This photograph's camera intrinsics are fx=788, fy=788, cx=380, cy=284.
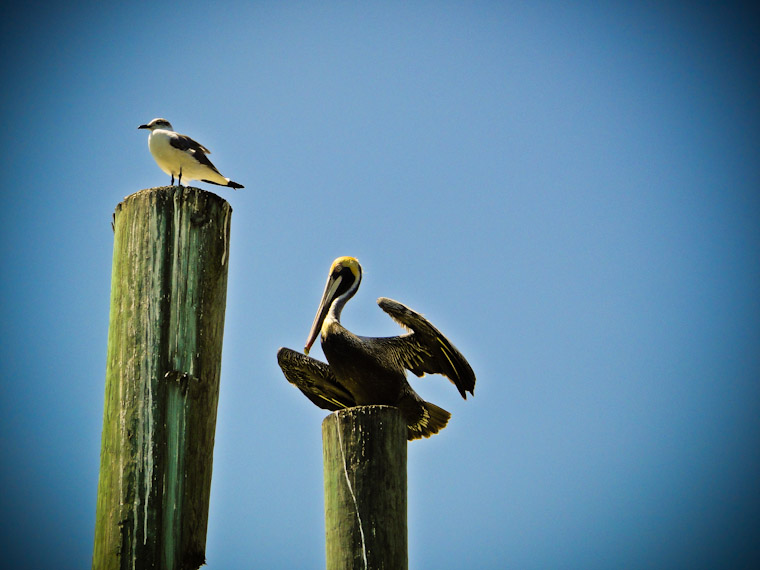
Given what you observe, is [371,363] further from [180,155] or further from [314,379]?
[180,155]

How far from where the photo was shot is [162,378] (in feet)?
9.45

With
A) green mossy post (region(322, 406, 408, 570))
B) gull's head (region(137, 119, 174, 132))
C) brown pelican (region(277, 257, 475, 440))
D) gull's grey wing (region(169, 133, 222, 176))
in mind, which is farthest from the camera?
gull's head (region(137, 119, 174, 132))

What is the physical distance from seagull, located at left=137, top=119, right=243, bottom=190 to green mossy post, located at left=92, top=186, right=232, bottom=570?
11.6 feet

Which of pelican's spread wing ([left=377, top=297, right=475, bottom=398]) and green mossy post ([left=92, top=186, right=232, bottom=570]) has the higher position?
pelican's spread wing ([left=377, top=297, right=475, bottom=398])

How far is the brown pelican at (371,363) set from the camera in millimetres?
5758

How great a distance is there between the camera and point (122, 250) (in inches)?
122

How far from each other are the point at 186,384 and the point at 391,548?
129 cm

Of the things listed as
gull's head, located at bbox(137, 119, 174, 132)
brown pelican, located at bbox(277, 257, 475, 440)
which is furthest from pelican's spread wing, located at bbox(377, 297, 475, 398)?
gull's head, located at bbox(137, 119, 174, 132)

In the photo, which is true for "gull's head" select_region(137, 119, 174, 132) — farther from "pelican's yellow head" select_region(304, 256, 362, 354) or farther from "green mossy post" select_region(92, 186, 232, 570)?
"green mossy post" select_region(92, 186, 232, 570)

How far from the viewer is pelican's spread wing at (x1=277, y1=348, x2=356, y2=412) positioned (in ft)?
20.7

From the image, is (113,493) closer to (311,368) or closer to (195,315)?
(195,315)

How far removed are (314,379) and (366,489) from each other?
2.79 metres

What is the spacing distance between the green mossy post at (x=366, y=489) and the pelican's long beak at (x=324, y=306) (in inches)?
87.6

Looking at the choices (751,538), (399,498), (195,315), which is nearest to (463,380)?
(399,498)
